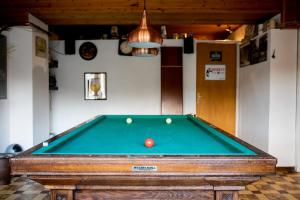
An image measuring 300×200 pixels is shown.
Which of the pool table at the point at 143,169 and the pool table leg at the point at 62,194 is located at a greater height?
the pool table at the point at 143,169

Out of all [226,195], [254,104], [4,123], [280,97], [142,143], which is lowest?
[226,195]

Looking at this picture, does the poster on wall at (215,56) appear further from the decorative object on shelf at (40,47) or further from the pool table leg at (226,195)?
the pool table leg at (226,195)

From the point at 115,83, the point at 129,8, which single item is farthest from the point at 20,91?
the point at 129,8

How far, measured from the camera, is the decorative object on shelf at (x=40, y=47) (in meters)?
4.62

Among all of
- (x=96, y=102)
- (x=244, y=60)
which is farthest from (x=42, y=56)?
(x=244, y=60)

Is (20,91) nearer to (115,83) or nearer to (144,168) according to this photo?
(115,83)

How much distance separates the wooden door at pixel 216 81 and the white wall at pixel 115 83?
0.17 metres

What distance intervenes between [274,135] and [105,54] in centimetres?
346

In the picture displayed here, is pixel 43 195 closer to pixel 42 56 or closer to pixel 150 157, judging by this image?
pixel 150 157

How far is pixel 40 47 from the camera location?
4770 millimetres

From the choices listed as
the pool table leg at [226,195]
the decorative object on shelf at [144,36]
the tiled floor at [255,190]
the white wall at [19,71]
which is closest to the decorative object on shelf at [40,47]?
the white wall at [19,71]

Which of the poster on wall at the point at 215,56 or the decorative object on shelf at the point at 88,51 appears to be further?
the poster on wall at the point at 215,56

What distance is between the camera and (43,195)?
321cm

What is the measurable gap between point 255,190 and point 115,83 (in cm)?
340
